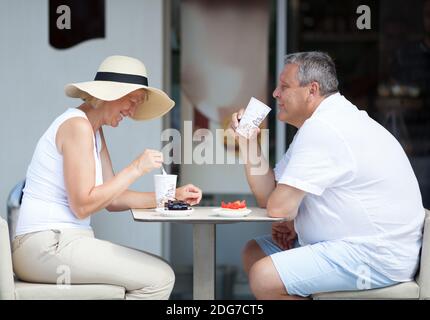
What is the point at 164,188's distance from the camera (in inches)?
130

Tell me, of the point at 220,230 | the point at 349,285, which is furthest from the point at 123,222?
the point at 349,285

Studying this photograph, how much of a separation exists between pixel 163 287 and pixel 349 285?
71cm

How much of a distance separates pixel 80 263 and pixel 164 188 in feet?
1.52

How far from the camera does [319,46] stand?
5.65m

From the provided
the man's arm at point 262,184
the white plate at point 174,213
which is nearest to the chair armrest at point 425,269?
the man's arm at point 262,184

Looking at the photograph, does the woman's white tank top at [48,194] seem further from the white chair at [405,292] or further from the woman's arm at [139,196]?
the white chair at [405,292]

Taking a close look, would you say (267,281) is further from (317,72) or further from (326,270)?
(317,72)

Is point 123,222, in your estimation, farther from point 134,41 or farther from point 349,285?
point 349,285

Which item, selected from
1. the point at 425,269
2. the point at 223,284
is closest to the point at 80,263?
the point at 425,269

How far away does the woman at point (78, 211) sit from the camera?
3.06 metres

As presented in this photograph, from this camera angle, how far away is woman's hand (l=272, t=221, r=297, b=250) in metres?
3.64

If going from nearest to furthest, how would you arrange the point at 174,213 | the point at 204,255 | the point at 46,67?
the point at 174,213 < the point at 204,255 < the point at 46,67

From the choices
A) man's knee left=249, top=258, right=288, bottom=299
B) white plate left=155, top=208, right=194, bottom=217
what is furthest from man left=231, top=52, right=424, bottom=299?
white plate left=155, top=208, right=194, bottom=217

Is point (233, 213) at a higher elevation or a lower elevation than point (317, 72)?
lower
